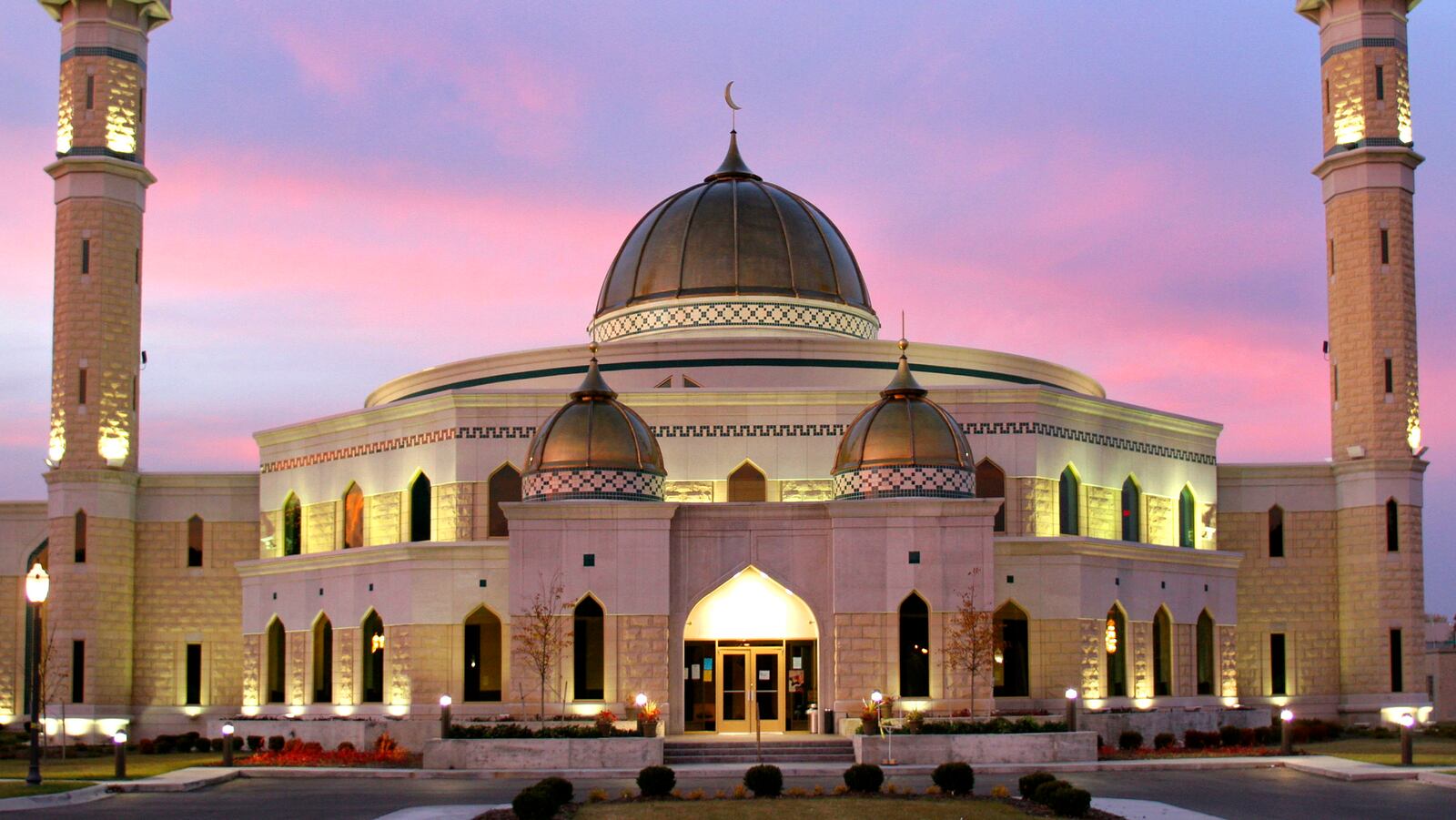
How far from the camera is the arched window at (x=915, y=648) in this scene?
38188 mm

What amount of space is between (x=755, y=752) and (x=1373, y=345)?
22099mm

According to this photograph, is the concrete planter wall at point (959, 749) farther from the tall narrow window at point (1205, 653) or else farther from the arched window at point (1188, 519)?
the arched window at point (1188, 519)

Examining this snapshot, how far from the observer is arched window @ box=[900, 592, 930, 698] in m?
38.2

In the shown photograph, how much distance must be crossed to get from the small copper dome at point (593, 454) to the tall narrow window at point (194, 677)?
12.9 m

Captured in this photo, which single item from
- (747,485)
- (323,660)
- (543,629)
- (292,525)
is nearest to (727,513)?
(747,485)

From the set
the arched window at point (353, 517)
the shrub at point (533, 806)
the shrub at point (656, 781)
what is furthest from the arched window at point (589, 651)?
the shrub at point (533, 806)

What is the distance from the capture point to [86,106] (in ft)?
158

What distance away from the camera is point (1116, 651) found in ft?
138

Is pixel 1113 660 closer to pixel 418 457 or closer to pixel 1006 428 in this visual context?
pixel 1006 428

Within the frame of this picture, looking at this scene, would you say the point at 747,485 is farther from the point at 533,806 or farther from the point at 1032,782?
the point at 533,806

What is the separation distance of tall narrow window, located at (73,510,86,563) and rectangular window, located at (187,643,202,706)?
363 centimetres

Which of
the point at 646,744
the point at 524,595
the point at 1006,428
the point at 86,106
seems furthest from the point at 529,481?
the point at 86,106

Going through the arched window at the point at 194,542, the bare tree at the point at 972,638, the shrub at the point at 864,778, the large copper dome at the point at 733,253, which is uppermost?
the large copper dome at the point at 733,253

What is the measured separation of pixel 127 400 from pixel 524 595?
1530 cm
